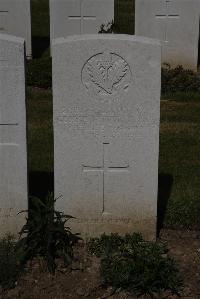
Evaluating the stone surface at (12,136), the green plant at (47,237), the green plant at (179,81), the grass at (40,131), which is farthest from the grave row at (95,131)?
the green plant at (179,81)

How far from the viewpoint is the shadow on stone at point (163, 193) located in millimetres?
6159

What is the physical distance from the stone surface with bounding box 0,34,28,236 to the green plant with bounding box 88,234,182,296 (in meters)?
0.90

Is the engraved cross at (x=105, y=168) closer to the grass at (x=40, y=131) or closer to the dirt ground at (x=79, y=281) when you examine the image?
the dirt ground at (x=79, y=281)

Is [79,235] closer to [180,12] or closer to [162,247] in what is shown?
[162,247]

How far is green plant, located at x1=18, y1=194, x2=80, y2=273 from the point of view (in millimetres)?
5172

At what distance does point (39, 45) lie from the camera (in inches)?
588

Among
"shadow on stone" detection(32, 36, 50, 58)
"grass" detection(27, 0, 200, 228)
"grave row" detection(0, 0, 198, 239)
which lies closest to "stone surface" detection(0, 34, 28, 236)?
"grave row" detection(0, 0, 198, 239)

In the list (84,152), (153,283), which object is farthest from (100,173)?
(153,283)

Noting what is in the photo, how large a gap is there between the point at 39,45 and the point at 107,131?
994 centimetres

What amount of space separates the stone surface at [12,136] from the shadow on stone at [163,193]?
1424 millimetres

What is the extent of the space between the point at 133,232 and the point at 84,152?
882 mm

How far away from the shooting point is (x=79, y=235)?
570 centimetres

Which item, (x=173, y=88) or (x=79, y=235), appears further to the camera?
(x=173, y=88)

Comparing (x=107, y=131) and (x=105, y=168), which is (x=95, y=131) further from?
(x=105, y=168)
